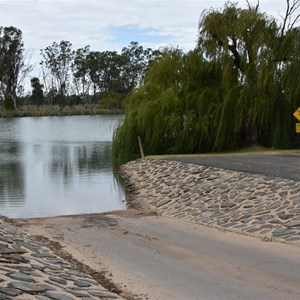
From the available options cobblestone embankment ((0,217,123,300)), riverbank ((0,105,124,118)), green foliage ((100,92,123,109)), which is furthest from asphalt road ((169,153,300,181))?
riverbank ((0,105,124,118))

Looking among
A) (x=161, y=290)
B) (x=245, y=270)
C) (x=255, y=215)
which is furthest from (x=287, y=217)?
(x=161, y=290)

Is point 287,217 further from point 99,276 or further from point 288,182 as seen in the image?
point 99,276

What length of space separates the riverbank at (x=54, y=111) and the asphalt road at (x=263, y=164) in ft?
255

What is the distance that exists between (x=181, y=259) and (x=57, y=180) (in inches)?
567

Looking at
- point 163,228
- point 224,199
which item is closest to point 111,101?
point 224,199

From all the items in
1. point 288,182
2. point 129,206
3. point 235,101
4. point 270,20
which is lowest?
point 129,206

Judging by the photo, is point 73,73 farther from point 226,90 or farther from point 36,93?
point 226,90

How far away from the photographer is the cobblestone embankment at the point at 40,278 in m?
5.36

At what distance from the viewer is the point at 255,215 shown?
1115 cm

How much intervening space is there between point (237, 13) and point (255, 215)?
48.7 ft

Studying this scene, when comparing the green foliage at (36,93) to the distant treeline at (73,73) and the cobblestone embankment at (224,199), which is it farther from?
the cobblestone embankment at (224,199)

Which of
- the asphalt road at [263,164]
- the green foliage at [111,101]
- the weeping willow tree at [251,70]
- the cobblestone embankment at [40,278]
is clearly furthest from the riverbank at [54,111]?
the cobblestone embankment at [40,278]

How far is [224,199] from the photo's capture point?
13.1 metres

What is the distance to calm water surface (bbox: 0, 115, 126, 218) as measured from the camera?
16062mm
